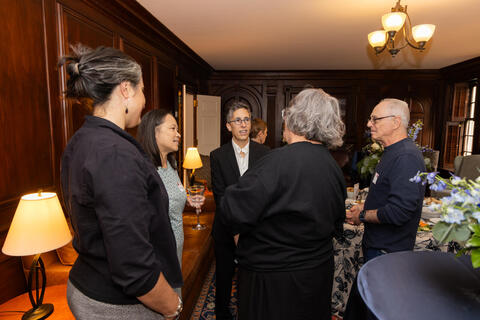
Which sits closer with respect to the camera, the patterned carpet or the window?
the patterned carpet

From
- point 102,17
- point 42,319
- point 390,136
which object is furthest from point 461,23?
point 42,319

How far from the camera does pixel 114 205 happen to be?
2.44 ft

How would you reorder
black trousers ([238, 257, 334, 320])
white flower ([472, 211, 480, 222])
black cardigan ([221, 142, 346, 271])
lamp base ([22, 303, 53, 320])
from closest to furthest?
1. white flower ([472, 211, 480, 222])
2. black cardigan ([221, 142, 346, 271])
3. black trousers ([238, 257, 334, 320])
4. lamp base ([22, 303, 53, 320])

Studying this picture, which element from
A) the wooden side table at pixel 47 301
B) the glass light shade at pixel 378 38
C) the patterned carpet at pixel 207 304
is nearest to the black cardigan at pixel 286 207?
the wooden side table at pixel 47 301

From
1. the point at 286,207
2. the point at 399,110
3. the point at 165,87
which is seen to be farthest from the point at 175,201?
the point at 165,87

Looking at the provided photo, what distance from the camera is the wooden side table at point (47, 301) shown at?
1.54 metres

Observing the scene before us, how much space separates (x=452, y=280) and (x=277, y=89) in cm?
630

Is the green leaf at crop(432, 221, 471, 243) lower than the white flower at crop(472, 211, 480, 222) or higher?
lower

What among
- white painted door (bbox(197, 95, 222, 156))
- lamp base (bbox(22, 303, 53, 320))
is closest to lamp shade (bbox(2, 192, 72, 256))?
lamp base (bbox(22, 303, 53, 320))

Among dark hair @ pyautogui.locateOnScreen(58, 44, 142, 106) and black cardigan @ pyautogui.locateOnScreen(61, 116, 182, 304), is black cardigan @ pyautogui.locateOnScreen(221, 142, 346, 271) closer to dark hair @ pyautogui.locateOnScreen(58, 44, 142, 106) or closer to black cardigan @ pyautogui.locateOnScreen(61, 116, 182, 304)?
black cardigan @ pyautogui.locateOnScreen(61, 116, 182, 304)

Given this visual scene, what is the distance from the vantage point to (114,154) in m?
0.77

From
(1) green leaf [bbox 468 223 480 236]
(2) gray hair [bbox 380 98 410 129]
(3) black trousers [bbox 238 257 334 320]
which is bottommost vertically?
(3) black trousers [bbox 238 257 334 320]

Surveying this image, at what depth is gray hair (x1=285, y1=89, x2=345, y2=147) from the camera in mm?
1227

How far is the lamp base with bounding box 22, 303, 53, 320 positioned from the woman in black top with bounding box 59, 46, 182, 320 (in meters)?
0.79
